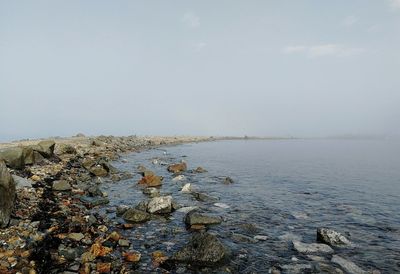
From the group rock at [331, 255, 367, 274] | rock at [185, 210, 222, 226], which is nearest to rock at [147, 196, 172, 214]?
rock at [185, 210, 222, 226]

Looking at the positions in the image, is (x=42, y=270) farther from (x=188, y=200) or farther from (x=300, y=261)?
(x=188, y=200)

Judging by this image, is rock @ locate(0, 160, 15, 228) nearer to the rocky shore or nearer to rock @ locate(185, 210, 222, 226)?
the rocky shore

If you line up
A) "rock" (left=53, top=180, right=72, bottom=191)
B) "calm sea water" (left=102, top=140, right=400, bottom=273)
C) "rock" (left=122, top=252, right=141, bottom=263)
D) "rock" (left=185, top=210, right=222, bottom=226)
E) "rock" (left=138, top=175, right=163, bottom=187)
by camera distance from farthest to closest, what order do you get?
"rock" (left=138, top=175, right=163, bottom=187), "rock" (left=53, top=180, right=72, bottom=191), "rock" (left=185, top=210, right=222, bottom=226), "calm sea water" (left=102, top=140, right=400, bottom=273), "rock" (left=122, top=252, right=141, bottom=263)

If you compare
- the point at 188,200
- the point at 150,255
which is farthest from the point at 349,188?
the point at 150,255

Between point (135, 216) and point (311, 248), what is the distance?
799cm

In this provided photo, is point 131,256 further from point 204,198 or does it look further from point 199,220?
point 204,198

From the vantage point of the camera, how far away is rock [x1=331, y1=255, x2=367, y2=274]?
1043 cm

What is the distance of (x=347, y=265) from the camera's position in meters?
10.8

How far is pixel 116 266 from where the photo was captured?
10281 millimetres

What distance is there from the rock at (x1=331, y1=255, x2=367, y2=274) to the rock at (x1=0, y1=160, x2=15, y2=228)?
11971 mm

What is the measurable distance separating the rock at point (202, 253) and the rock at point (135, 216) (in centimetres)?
432

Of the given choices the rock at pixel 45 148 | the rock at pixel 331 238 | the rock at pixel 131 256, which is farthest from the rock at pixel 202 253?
the rock at pixel 45 148

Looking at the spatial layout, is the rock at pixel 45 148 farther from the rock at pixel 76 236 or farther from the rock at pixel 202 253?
the rock at pixel 202 253

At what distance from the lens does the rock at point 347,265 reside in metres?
10.4
